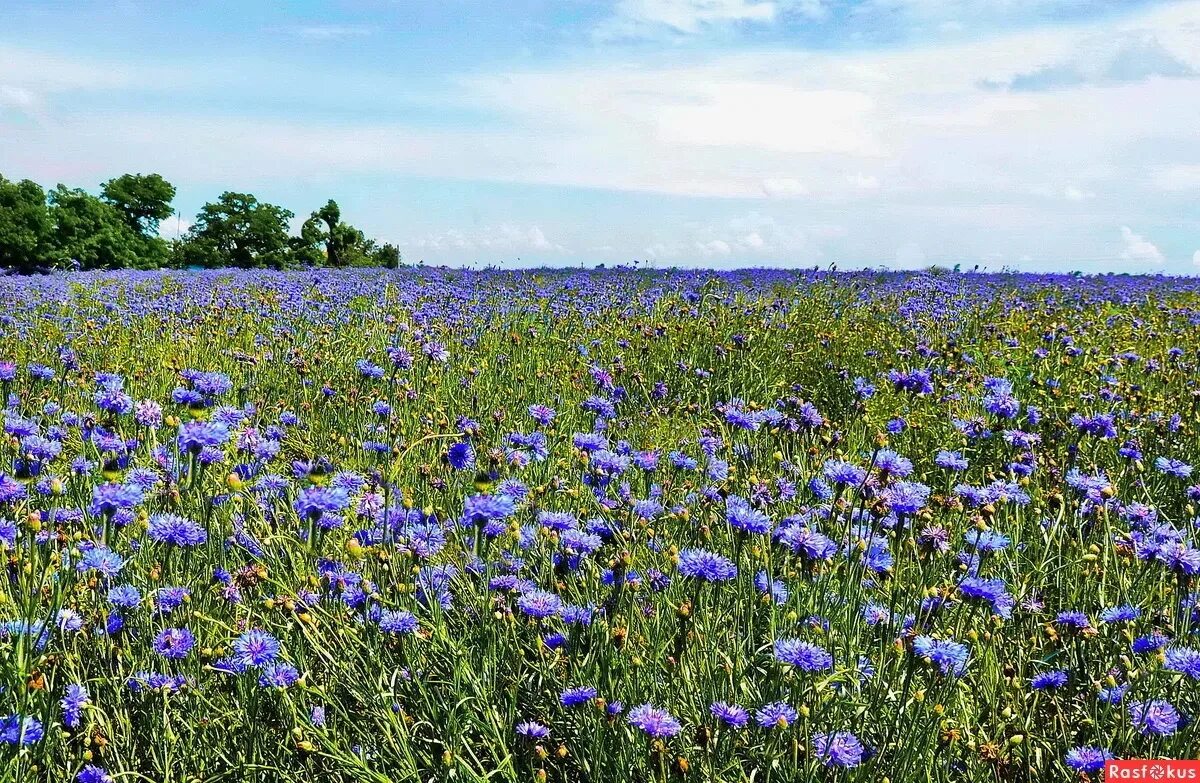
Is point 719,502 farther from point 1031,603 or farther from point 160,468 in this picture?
point 160,468

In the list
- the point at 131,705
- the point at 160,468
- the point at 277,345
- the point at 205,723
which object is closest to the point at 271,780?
the point at 205,723

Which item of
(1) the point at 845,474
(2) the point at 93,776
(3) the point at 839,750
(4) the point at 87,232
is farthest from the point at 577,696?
(4) the point at 87,232

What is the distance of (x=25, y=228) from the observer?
3019 centimetres

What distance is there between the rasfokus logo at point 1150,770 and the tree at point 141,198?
150 ft

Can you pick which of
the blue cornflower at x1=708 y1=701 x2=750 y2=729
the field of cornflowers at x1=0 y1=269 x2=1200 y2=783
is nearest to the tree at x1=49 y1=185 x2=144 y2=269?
the field of cornflowers at x1=0 y1=269 x2=1200 y2=783

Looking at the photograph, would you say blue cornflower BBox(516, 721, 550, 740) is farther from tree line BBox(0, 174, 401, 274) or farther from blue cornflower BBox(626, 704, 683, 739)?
tree line BBox(0, 174, 401, 274)

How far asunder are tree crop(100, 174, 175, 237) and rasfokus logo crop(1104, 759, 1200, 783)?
4575 cm

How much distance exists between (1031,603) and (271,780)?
1.84m

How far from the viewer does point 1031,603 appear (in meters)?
2.32

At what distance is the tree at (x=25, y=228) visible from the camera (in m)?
29.6

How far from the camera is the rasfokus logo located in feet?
5.45

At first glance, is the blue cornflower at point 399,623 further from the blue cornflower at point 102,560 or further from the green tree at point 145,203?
the green tree at point 145,203

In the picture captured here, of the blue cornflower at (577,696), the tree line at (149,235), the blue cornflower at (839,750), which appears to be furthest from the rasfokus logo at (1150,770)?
the tree line at (149,235)

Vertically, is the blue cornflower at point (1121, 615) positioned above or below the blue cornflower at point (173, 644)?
above
